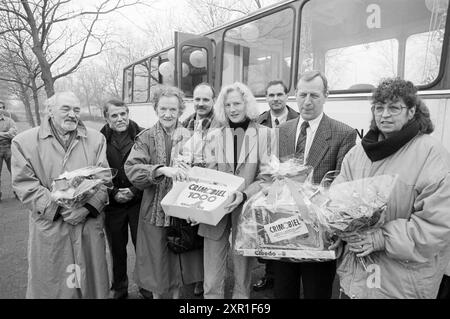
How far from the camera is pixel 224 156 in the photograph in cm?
249

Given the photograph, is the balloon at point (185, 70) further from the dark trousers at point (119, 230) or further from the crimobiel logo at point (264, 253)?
the crimobiel logo at point (264, 253)

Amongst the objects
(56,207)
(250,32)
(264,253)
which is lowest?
(264,253)

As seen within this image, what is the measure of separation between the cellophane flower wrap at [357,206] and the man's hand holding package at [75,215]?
175cm

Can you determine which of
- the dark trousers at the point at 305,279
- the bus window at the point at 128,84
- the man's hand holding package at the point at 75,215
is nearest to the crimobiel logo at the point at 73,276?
the man's hand holding package at the point at 75,215

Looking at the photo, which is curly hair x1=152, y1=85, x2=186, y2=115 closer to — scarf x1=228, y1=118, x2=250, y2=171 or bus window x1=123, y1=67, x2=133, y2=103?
scarf x1=228, y1=118, x2=250, y2=171

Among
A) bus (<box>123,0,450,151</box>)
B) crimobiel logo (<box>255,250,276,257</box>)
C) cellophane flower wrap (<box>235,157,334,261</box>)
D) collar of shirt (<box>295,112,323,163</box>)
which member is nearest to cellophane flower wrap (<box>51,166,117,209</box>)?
cellophane flower wrap (<box>235,157,334,261</box>)

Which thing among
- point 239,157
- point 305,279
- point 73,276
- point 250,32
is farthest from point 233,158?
point 250,32

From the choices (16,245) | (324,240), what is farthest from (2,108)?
(324,240)

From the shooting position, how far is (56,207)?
93.6 inches

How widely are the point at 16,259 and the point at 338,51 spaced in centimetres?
478

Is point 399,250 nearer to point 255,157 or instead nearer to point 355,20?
point 255,157

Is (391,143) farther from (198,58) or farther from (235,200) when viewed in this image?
(198,58)

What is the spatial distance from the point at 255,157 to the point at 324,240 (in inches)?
32.3

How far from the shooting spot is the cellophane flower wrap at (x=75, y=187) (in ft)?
7.45
